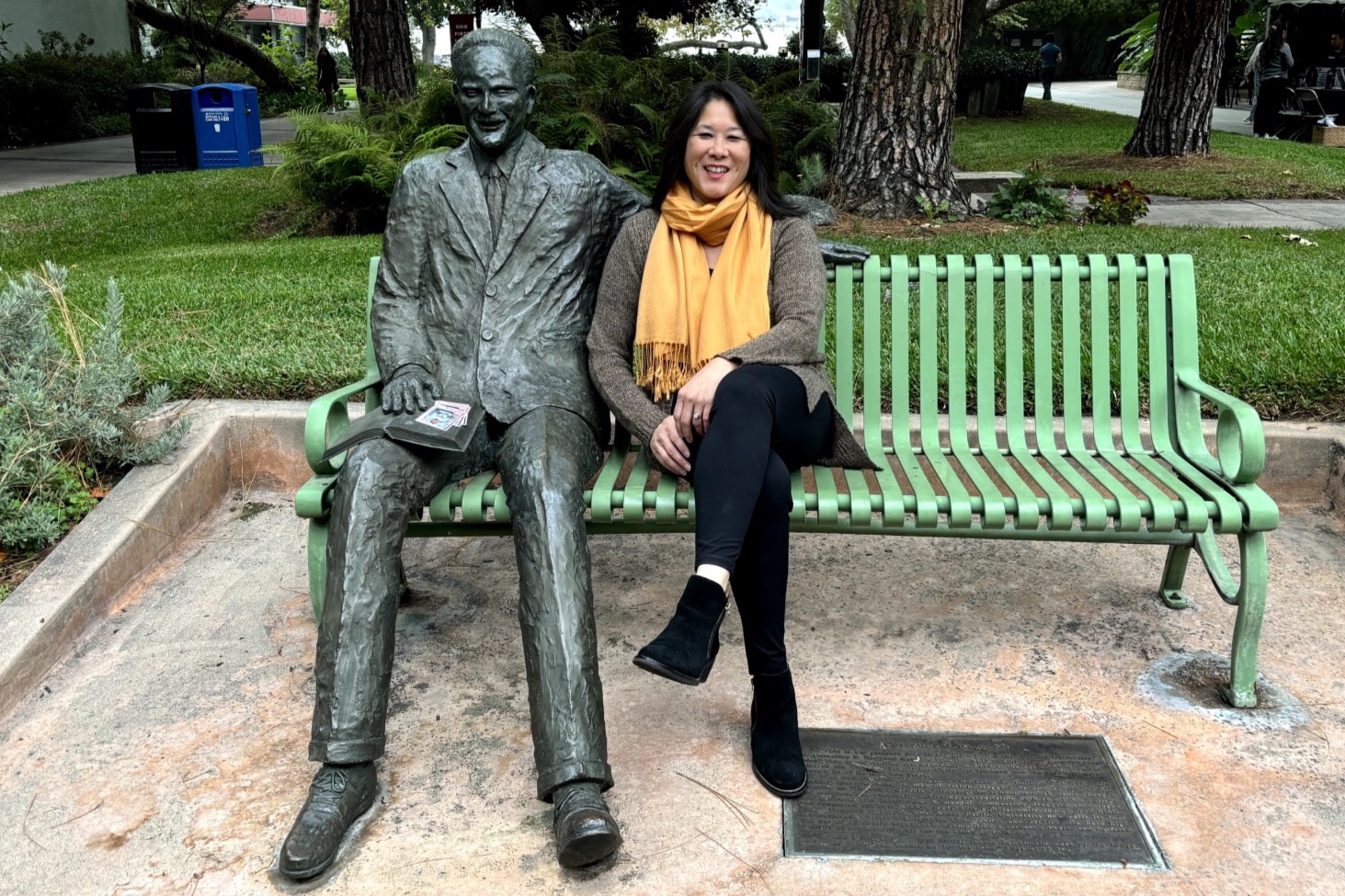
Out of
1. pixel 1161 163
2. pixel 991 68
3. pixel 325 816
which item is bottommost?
pixel 325 816

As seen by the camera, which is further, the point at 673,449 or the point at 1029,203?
the point at 1029,203

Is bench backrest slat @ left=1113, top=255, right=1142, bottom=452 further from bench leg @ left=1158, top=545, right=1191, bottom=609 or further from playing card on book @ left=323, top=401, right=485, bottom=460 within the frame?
playing card on book @ left=323, top=401, right=485, bottom=460

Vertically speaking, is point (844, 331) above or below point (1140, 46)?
below

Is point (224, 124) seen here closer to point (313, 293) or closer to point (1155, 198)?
point (313, 293)

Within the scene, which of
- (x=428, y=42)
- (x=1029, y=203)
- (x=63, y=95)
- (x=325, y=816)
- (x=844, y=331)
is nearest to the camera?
(x=325, y=816)

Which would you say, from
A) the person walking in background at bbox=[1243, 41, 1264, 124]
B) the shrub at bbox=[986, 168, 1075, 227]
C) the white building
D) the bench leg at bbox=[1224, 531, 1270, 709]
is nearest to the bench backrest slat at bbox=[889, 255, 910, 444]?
the bench leg at bbox=[1224, 531, 1270, 709]

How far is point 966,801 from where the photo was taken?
8.99 ft

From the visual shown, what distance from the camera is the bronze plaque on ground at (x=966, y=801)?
2.58 m

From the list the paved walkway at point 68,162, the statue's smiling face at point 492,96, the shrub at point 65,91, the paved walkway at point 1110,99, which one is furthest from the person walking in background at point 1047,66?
the statue's smiling face at point 492,96

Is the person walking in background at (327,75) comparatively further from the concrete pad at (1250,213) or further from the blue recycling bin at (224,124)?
the concrete pad at (1250,213)

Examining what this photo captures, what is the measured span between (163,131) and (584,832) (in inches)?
597

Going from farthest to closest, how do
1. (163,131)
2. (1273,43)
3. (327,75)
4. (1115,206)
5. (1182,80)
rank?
(327,75) < (1273,43) < (163,131) < (1182,80) < (1115,206)

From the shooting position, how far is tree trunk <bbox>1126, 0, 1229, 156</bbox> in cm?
1261

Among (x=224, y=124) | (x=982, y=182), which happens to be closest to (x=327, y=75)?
(x=224, y=124)
